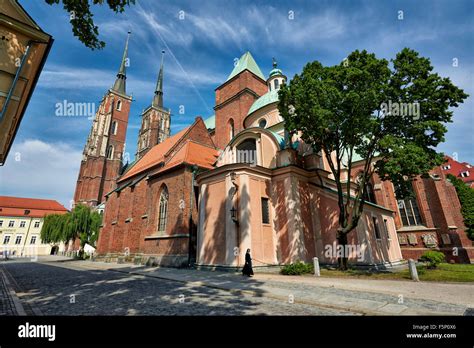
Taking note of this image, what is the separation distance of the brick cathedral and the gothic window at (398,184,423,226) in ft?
0.28

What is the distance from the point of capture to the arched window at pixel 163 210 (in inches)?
764

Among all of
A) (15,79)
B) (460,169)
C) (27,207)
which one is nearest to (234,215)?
(15,79)

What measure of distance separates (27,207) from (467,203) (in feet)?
278

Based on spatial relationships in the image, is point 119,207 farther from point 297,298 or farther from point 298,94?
point 297,298

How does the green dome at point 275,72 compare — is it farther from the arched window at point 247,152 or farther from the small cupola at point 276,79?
the arched window at point 247,152

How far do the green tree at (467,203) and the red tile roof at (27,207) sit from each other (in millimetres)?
76377

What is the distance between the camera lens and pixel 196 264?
50.6 feet

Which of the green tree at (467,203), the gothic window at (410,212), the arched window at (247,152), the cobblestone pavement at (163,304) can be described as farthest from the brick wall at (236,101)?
the green tree at (467,203)

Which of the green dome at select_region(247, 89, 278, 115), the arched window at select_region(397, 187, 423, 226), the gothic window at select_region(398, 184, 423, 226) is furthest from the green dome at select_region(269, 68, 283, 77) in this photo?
the gothic window at select_region(398, 184, 423, 226)

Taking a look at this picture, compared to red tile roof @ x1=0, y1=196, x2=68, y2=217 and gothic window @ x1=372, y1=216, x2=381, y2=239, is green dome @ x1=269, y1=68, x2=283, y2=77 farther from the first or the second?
red tile roof @ x1=0, y1=196, x2=68, y2=217

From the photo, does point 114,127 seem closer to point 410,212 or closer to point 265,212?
point 265,212

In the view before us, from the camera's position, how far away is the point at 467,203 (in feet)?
76.8
